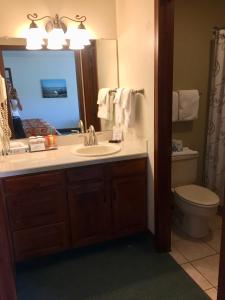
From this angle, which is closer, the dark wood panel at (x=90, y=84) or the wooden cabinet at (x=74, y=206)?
the wooden cabinet at (x=74, y=206)

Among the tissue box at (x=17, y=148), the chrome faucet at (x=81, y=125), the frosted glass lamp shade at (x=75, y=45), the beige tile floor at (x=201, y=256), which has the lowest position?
the beige tile floor at (x=201, y=256)

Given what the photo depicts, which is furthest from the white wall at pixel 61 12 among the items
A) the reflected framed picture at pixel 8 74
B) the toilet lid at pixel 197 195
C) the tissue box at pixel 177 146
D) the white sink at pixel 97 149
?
the toilet lid at pixel 197 195

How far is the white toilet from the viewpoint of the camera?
2305mm

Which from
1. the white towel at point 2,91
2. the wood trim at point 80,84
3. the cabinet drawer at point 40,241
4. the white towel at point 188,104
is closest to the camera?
the cabinet drawer at point 40,241

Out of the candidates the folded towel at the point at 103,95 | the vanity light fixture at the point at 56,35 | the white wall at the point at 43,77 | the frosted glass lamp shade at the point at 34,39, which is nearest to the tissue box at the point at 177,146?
the folded towel at the point at 103,95

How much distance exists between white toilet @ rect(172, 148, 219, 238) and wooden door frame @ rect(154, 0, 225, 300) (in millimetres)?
299

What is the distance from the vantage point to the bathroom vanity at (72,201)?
196 cm

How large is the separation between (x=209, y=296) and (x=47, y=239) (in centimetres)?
127

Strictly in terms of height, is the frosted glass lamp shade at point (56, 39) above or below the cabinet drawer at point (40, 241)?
above

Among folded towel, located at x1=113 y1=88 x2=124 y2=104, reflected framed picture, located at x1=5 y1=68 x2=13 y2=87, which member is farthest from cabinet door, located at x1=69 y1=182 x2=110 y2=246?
reflected framed picture, located at x1=5 y1=68 x2=13 y2=87

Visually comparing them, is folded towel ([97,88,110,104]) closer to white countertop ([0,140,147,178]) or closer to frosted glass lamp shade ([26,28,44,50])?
white countertop ([0,140,147,178])

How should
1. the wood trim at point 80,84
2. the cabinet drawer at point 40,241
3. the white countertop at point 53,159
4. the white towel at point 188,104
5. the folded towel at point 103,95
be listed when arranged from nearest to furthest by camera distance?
the white countertop at point 53,159 < the cabinet drawer at point 40,241 < the wood trim at point 80,84 < the folded towel at point 103,95 < the white towel at point 188,104

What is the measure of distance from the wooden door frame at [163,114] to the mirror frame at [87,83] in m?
0.84

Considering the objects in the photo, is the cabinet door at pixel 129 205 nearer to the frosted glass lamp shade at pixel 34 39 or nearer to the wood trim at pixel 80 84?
the wood trim at pixel 80 84
